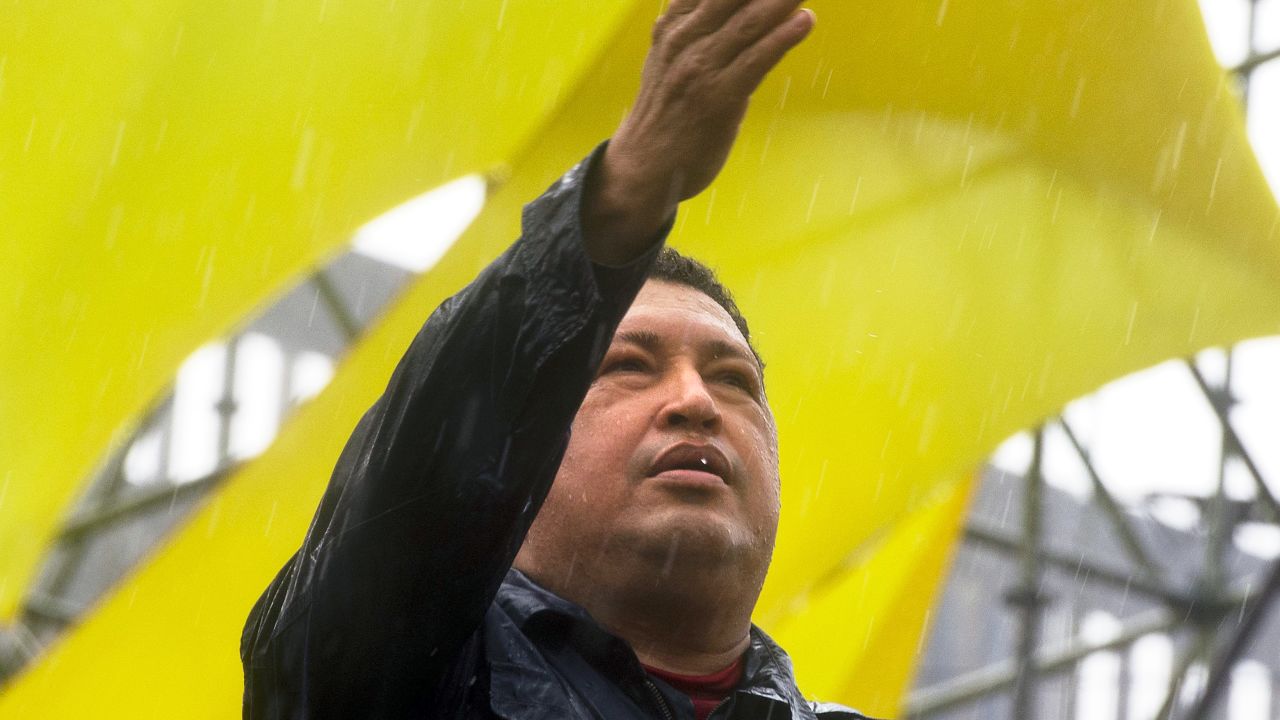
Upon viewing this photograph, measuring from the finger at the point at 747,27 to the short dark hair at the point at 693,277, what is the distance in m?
1.01

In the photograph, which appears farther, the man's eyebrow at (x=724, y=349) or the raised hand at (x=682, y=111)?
the man's eyebrow at (x=724, y=349)

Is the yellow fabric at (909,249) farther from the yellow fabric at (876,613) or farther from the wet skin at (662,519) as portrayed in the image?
the wet skin at (662,519)

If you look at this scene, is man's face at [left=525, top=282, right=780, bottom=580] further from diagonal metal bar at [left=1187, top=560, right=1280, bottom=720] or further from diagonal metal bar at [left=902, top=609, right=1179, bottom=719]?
diagonal metal bar at [left=902, top=609, right=1179, bottom=719]

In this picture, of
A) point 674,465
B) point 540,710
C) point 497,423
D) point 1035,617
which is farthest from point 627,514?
point 1035,617

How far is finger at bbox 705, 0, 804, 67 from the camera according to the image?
1436mm

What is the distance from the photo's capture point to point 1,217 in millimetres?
3809

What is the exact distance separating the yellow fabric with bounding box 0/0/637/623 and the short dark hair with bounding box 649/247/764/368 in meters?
1.90

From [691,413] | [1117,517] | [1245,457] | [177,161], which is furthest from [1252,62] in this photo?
[691,413]

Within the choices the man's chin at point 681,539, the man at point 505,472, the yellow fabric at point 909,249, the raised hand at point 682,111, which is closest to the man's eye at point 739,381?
the man's chin at point 681,539

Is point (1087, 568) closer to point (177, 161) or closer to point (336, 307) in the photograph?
point (336, 307)

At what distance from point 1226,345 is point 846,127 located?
5.00ft

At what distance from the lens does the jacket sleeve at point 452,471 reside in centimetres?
153

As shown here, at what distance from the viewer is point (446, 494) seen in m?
1.54

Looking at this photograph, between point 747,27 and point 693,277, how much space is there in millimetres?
1135
